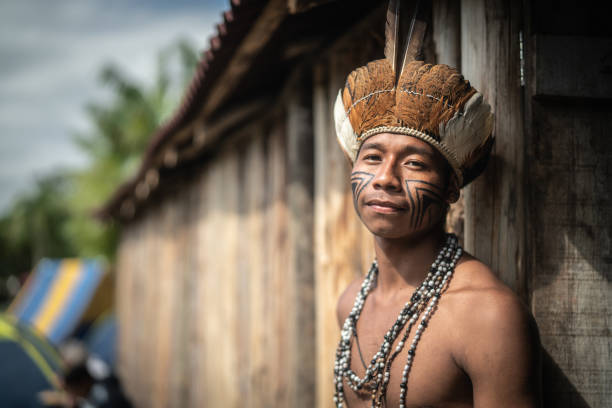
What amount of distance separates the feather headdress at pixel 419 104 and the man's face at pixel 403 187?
0.12 feet

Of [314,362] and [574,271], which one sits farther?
[314,362]

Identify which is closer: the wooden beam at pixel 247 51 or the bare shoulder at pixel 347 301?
the bare shoulder at pixel 347 301

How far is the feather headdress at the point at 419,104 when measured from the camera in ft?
4.90

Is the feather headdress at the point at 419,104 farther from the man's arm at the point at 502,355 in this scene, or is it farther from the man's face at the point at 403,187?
Answer: the man's arm at the point at 502,355

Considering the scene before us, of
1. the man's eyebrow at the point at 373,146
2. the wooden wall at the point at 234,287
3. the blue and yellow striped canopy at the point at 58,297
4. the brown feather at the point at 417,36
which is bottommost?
the blue and yellow striped canopy at the point at 58,297

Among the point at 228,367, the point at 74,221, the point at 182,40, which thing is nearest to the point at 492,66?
the point at 228,367

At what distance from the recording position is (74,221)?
24.8 m

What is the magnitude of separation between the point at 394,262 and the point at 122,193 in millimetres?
6693

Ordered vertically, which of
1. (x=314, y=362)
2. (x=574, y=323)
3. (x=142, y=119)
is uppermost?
(x=142, y=119)

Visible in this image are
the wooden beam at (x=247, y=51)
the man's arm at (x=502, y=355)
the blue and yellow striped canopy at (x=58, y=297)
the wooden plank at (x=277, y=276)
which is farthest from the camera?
the blue and yellow striped canopy at (x=58, y=297)

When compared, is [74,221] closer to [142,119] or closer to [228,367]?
[142,119]

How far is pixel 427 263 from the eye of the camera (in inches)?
64.1

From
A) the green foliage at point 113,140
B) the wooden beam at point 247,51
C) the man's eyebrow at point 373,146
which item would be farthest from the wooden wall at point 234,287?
the green foliage at point 113,140

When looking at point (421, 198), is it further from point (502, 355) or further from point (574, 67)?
point (574, 67)
